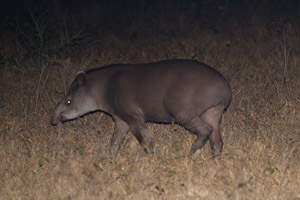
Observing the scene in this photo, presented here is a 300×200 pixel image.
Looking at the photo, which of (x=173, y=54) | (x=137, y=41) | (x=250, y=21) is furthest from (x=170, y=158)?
(x=250, y=21)

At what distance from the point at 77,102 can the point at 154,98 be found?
3.89 feet

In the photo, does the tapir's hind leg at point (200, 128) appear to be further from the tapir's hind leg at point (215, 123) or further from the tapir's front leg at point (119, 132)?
the tapir's front leg at point (119, 132)

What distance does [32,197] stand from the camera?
5.06 metres

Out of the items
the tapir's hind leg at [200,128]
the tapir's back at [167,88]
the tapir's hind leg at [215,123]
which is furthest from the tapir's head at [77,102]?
the tapir's hind leg at [215,123]

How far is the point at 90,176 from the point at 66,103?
166 cm

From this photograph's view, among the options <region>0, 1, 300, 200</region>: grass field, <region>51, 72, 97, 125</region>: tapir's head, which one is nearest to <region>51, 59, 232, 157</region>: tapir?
<region>51, 72, 97, 125</region>: tapir's head

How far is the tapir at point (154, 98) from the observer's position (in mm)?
5801

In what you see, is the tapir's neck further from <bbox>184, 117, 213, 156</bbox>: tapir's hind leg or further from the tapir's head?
<bbox>184, 117, 213, 156</bbox>: tapir's hind leg

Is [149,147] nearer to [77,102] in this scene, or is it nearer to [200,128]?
[200,128]

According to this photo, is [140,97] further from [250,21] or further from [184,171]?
[250,21]

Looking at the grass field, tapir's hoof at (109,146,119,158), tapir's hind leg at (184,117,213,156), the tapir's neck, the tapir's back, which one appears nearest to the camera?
the grass field

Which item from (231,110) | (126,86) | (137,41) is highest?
(126,86)

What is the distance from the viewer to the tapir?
5.80m

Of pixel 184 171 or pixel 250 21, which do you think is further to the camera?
pixel 250 21
